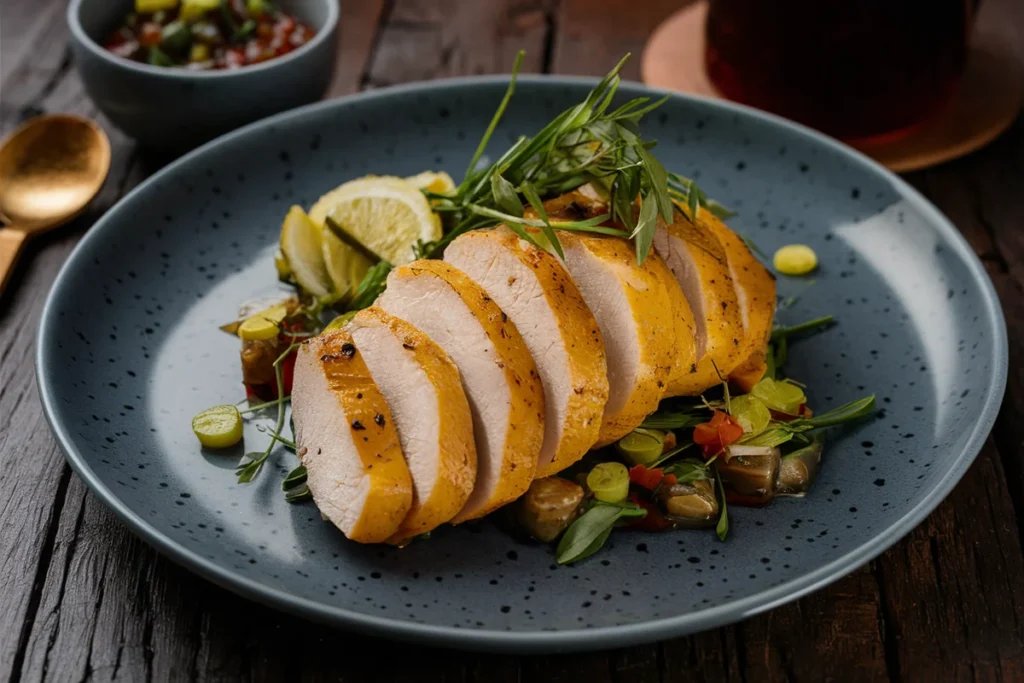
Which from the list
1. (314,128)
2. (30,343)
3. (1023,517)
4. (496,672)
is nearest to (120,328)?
(30,343)

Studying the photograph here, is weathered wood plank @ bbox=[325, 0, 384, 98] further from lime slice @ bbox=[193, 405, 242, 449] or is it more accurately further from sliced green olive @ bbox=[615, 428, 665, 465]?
sliced green olive @ bbox=[615, 428, 665, 465]

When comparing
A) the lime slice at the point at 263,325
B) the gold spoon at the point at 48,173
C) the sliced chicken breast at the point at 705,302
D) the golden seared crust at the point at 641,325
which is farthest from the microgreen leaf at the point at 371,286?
the gold spoon at the point at 48,173

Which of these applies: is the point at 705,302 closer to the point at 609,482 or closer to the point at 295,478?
the point at 609,482

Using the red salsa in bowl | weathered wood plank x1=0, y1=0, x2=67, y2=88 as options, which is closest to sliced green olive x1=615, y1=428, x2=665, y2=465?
the red salsa in bowl

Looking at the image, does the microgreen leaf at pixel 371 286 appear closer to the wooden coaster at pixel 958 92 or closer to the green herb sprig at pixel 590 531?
the green herb sprig at pixel 590 531

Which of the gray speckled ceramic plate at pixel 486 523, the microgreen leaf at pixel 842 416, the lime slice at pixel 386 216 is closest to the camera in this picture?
the gray speckled ceramic plate at pixel 486 523

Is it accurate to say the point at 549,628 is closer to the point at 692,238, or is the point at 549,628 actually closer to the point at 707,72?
the point at 692,238
